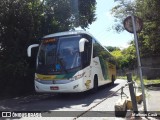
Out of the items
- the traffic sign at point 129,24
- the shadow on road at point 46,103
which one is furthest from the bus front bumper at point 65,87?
the traffic sign at point 129,24

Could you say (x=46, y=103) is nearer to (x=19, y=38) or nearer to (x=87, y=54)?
(x=87, y=54)

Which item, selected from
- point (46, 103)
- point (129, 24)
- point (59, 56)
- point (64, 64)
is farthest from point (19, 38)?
point (129, 24)

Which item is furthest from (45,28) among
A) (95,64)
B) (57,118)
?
(57,118)

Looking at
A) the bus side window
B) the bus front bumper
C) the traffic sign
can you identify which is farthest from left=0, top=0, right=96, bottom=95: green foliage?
the traffic sign

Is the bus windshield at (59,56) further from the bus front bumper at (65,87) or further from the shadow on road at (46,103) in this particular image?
the shadow on road at (46,103)

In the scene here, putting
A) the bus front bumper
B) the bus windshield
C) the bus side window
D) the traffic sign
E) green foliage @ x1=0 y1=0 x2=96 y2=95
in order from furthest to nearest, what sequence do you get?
green foliage @ x1=0 y1=0 x2=96 y2=95 < the bus side window < the bus windshield < the bus front bumper < the traffic sign

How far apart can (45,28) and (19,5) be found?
288 cm

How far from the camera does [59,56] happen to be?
13258mm

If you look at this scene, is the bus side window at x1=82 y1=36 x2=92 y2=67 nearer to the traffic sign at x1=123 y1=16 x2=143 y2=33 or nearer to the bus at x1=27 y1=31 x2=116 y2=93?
the bus at x1=27 y1=31 x2=116 y2=93

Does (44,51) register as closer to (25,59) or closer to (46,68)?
(46,68)

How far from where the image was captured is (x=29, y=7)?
17.9 m

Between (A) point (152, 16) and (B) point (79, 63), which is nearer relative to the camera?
(B) point (79, 63)

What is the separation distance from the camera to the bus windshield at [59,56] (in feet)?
42.9

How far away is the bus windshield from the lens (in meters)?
13.1
